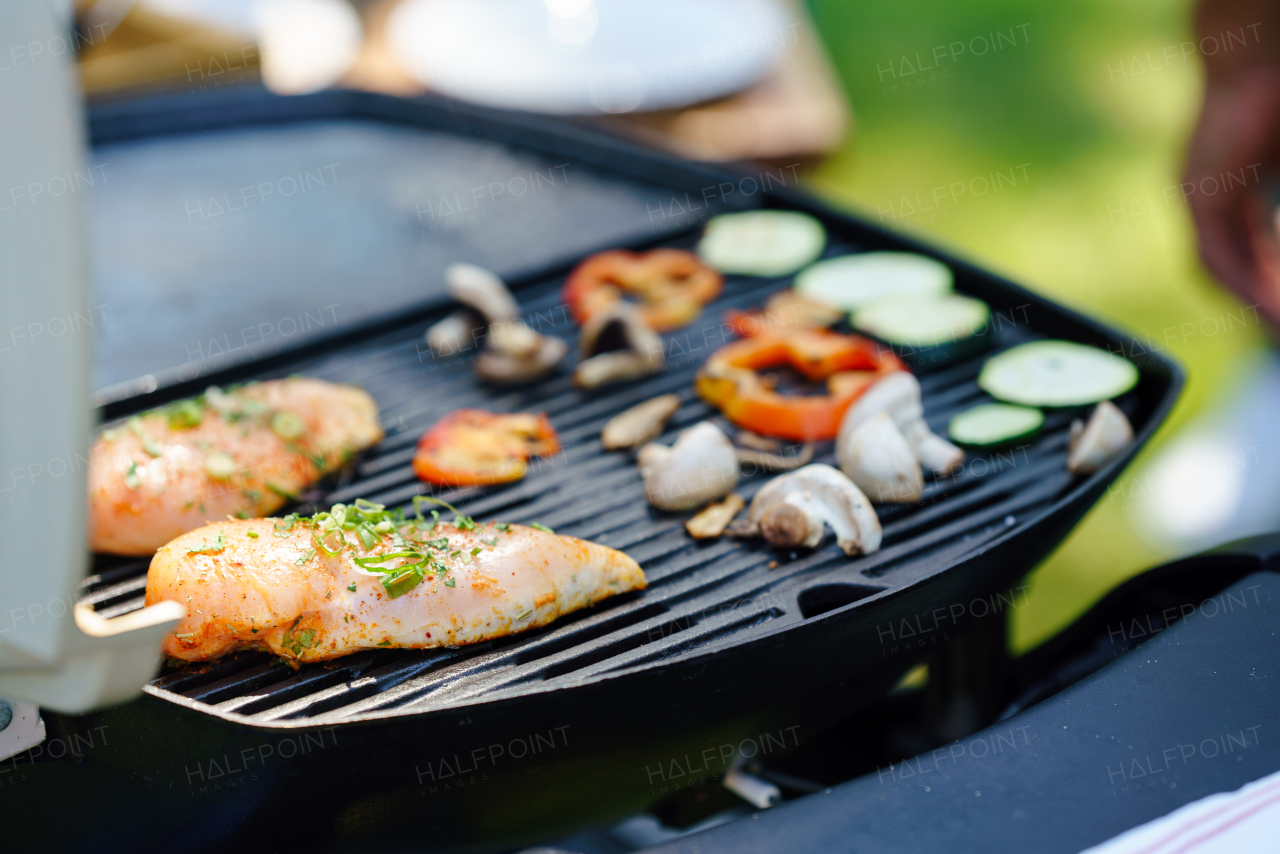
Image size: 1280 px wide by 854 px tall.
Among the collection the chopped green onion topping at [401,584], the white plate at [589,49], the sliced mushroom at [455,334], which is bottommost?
the chopped green onion topping at [401,584]

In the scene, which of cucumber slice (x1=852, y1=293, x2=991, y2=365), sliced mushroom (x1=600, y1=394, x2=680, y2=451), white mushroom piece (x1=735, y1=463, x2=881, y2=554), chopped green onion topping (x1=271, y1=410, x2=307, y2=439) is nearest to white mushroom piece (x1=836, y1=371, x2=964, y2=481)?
white mushroom piece (x1=735, y1=463, x2=881, y2=554)

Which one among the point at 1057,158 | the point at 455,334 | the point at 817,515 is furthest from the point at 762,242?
the point at 1057,158

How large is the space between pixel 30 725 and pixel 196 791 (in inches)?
10.8

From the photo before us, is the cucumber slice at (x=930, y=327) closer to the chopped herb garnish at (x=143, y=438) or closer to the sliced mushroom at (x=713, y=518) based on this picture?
the sliced mushroom at (x=713, y=518)

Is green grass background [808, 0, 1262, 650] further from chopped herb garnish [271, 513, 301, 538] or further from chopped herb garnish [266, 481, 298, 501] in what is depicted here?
chopped herb garnish [271, 513, 301, 538]

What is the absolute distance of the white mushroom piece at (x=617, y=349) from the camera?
2.87m

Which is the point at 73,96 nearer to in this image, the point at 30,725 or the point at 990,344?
the point at 30,725

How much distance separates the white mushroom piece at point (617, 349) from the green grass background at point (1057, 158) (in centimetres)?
221

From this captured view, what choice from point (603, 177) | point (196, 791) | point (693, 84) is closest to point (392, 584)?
point (196, 791)

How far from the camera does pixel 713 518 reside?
2328 mm

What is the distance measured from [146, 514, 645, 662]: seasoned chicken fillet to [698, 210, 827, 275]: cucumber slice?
1519 mm

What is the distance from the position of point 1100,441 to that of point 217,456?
2021mm

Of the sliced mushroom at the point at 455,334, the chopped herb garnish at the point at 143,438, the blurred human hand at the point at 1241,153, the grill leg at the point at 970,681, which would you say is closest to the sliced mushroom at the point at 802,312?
the sliced mushroom at the point at 455,334

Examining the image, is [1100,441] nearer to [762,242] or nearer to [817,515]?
[817,515]
